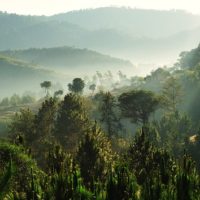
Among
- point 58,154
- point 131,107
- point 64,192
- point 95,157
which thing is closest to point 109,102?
point 131,107

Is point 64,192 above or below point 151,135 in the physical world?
above

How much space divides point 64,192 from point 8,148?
77.8 feet

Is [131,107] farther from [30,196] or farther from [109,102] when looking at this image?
[30,196]

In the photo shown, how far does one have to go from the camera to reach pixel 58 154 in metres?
51.0

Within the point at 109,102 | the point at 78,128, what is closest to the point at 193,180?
the point at 78,128

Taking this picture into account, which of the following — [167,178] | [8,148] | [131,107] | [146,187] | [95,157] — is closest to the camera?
[146,187]

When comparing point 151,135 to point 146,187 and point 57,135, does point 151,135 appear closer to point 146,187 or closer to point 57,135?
point 57,135

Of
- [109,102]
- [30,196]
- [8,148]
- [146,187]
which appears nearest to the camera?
[30,196]

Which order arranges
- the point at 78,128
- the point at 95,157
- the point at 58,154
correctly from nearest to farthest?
the point at 58,154
the point at 95,157
the point at 78,128

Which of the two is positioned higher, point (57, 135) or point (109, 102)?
point (109, 102)

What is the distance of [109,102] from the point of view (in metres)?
120

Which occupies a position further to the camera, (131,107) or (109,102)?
(131,107)

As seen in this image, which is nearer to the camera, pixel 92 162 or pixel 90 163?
pixel 90 163

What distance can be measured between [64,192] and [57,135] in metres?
75.1
